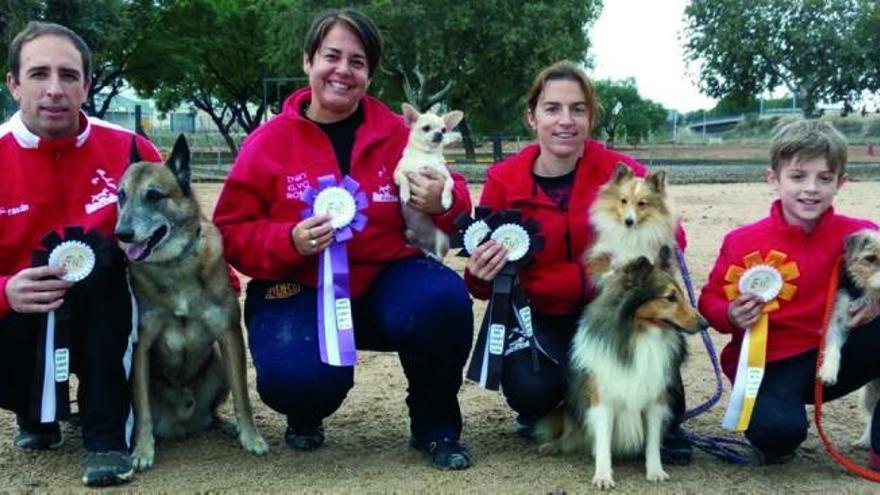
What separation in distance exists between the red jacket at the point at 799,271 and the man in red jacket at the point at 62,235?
2720 millimetres

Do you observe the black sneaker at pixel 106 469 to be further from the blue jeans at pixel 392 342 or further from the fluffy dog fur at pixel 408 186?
the fluffy dog fur at pixel 408 186

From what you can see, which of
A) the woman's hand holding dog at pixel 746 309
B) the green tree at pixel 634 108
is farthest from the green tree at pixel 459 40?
the green tree at pixel 634 108

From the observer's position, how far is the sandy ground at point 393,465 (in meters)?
3.44

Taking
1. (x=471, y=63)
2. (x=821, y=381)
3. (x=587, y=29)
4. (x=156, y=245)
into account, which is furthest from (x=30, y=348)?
(x=587, y=29)

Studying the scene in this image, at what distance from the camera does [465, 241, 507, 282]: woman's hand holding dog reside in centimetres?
363

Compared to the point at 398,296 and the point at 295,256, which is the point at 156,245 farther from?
the point at 398,296

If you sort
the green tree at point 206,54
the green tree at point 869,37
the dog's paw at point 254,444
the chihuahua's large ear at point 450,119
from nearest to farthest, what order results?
the dog's paw at point 254,444 < the chihuahua's large ear at point 450,119 < the green tree at point 206,54 < the green tree at point 869,37

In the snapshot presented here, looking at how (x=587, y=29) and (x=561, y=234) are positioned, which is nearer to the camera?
(x=561, y=234)

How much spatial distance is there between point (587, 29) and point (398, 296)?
34246 mm

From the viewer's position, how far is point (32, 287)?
10.7 feet

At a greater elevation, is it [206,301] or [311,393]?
[206,301]

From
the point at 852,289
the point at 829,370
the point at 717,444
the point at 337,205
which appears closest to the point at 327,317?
the point at 337,205

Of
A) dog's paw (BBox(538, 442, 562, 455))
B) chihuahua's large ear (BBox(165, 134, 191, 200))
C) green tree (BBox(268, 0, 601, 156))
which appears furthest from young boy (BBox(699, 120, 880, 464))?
green tree (BBox(268, 0, 601, 156))

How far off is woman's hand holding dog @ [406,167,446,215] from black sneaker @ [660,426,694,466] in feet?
5.01
